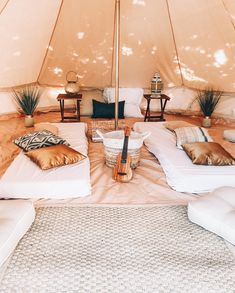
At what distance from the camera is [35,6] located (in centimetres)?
353

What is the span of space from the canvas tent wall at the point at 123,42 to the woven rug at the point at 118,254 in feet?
8.51

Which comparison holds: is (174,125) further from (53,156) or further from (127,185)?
(53,156)

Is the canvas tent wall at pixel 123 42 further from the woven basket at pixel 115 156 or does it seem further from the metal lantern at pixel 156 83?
the woven basket at pixel 115 156

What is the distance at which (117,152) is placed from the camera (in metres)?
2.62

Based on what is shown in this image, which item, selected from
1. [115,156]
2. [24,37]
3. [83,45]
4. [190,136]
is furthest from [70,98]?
[190,136]

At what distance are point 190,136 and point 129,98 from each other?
83.2 inches

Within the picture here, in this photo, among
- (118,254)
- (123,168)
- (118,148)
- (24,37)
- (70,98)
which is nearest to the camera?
(118,254)

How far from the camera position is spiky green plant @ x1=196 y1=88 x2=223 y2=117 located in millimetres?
4402

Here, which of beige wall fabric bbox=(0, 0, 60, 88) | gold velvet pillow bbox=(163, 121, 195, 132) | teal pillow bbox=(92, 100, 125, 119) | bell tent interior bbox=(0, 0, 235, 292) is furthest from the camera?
teal pillow bbox=(92, 100, 125, 119)

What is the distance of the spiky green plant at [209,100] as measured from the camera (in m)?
4.40

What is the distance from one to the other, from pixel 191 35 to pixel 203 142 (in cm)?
223

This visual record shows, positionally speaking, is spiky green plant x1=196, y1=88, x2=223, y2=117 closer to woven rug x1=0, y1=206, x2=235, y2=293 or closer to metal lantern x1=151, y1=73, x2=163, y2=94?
metal lantern x1=151, y1=73, x2=163, y2=94

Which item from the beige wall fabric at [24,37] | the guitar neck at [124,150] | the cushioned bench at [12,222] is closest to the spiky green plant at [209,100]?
the guitar neck at [124,150]

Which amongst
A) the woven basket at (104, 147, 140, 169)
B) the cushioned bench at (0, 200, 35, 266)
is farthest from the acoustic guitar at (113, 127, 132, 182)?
the cushioned bench at (0, 200, 35, 266)
